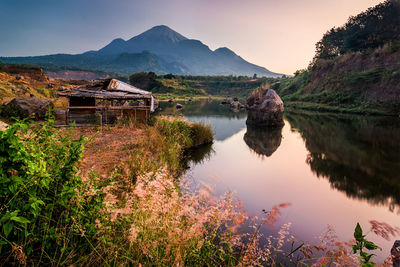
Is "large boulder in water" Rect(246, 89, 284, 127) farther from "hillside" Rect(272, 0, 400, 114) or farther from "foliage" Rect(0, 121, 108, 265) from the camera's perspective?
"foliage" Rect(0, 121, 108, 265)

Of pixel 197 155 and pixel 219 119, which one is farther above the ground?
pixel 219 119

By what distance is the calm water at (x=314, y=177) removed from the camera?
5262 mm

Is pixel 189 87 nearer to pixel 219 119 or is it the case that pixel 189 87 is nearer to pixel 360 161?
pixel 219 119

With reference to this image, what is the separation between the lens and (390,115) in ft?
78.5

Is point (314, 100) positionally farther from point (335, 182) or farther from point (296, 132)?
point (335, 182)

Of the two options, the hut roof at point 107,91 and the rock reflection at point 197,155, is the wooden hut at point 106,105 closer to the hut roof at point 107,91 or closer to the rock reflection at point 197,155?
the hut roof at point 107,91

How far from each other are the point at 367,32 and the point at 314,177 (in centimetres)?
5375

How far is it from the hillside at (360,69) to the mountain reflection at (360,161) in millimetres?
15297

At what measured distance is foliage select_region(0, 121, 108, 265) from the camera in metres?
1.81

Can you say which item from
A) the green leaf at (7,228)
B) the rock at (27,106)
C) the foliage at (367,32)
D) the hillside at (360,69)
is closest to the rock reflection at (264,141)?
the green leaf at (7,228)

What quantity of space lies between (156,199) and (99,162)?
4101mm

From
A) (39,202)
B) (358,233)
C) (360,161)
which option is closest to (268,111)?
(360,161)

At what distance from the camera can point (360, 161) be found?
9375mm

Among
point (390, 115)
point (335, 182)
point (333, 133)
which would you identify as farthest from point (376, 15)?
point (335, 182)
